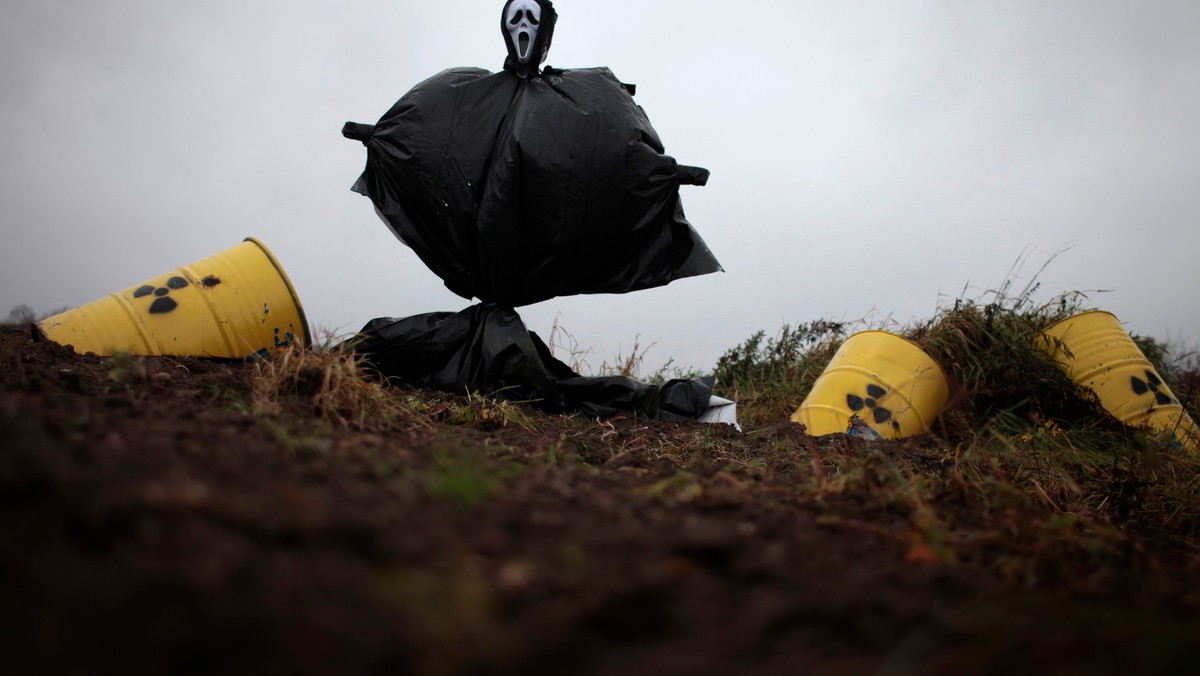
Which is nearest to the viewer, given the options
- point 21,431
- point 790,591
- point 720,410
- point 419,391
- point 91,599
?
point 91,599

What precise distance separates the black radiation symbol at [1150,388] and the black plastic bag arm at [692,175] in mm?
2212

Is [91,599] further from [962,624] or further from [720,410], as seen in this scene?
[720,410]

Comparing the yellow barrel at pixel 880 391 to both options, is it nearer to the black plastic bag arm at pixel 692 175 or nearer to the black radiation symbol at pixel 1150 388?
the black radiation symbol at pixel 1150 388

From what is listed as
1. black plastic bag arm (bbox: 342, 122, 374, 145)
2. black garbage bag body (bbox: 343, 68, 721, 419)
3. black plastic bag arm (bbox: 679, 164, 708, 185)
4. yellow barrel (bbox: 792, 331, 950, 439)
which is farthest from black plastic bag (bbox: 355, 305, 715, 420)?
black plastic bag arm (bbox: 679, 164, 708, 185)

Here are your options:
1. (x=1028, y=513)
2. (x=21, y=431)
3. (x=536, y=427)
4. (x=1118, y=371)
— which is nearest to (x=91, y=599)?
(x=21, y=431)

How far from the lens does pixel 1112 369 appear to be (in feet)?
11.7

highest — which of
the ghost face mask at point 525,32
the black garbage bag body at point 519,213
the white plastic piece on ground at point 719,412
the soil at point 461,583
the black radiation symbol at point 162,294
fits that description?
the ghost face mask at point 525,32

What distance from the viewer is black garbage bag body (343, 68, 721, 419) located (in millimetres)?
3137

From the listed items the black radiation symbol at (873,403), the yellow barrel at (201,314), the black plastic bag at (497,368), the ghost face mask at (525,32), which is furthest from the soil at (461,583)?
the ghost face mask at (525,32)

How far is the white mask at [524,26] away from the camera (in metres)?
3.30

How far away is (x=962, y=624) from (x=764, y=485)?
838 millimetres

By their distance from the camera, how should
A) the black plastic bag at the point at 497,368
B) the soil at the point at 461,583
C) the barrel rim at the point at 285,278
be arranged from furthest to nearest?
the black plastic bag at the point at 497,368 < the barrel rim at the point at 285,278 < the soil at the point at 461,583

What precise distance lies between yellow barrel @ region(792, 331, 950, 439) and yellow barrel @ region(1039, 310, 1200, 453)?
68 cm

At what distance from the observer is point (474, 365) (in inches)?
130
